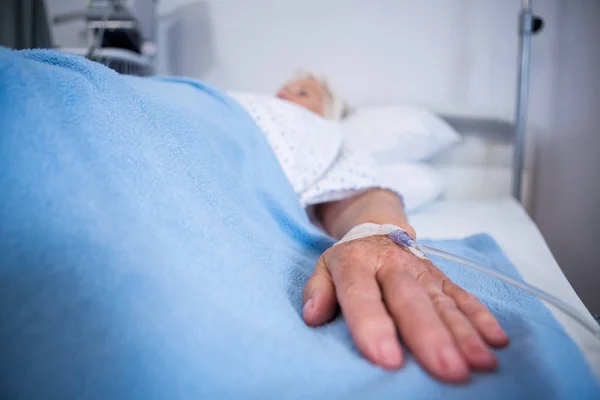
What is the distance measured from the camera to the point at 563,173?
1247 mm

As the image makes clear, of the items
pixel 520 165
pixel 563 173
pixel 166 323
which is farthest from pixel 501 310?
pixel 563 173

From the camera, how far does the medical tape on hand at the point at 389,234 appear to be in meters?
0.43

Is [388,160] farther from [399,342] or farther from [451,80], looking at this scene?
[399,342]

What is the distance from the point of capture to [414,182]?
1056 millimetres

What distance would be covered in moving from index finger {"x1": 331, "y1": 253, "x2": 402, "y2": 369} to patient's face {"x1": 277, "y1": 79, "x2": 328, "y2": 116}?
0.92 metres

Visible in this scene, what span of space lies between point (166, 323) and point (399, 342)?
178mm

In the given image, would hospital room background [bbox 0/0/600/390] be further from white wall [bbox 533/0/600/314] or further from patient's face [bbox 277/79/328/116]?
patient's face [bbox 277/79/328/116]

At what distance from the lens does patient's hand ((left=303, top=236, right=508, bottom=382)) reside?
0.86 feet

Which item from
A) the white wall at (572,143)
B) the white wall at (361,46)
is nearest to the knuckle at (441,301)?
the white wall at (572,143)

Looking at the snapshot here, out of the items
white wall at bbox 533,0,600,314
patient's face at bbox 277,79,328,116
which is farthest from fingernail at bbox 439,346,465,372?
patient's face at bbox 277,79,328,116

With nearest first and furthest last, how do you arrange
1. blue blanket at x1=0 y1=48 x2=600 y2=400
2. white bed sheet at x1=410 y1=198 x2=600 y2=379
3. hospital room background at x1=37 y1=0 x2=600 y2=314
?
blue blanket at x1=0 y1=48 x2=600 y2=400 → white bed sheet at x1=410 y1=198 x2=600 y2=379 → hospital room background at x1=37 y1=0 x2=600 y2=314

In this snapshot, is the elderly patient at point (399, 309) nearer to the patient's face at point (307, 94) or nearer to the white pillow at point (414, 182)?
the white pillow at point (414, 182)

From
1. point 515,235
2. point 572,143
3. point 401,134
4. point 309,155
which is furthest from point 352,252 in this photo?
point 572,143

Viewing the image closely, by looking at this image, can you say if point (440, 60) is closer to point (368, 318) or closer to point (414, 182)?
point (414, 182)
